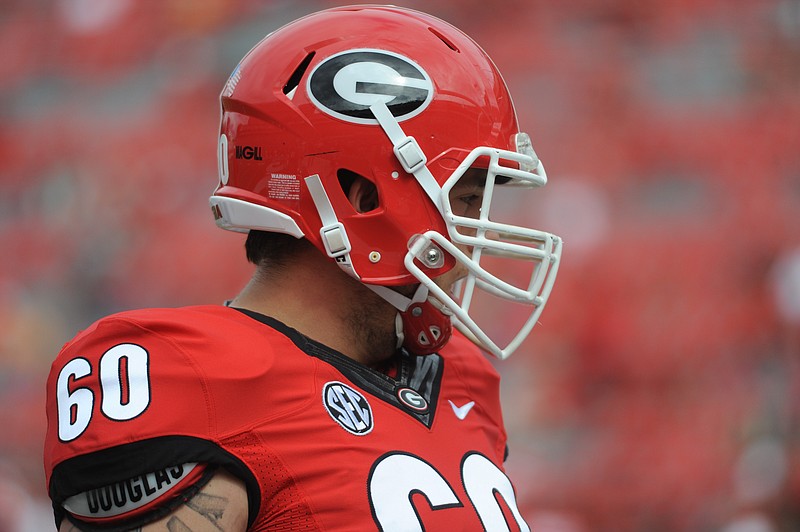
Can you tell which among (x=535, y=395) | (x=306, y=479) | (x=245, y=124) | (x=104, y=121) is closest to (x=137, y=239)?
(x=104, y=121)

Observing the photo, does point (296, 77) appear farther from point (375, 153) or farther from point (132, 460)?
point (132, 460)

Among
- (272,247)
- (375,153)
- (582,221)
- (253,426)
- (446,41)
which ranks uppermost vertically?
(446,41)

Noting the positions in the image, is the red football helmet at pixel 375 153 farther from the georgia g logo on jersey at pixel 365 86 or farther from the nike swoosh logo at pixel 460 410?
the nike swoosh logo at pixel 460 410

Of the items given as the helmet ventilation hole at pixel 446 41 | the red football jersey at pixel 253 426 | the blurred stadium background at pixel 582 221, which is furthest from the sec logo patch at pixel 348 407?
the blurred stadium background at pixel 582 221

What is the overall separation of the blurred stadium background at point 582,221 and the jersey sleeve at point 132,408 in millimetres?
2168

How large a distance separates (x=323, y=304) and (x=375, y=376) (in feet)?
0.40

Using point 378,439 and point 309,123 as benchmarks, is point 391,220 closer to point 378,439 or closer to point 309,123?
point 309,123

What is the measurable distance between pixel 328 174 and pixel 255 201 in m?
0.11

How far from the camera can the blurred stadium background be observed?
10.1 feet

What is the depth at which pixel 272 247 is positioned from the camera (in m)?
1.28

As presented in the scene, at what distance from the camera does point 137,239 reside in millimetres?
3807

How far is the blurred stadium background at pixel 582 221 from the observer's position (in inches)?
121

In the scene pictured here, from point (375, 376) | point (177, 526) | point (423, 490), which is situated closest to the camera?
point (177, 526)

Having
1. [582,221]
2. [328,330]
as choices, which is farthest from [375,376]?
[582,221]
